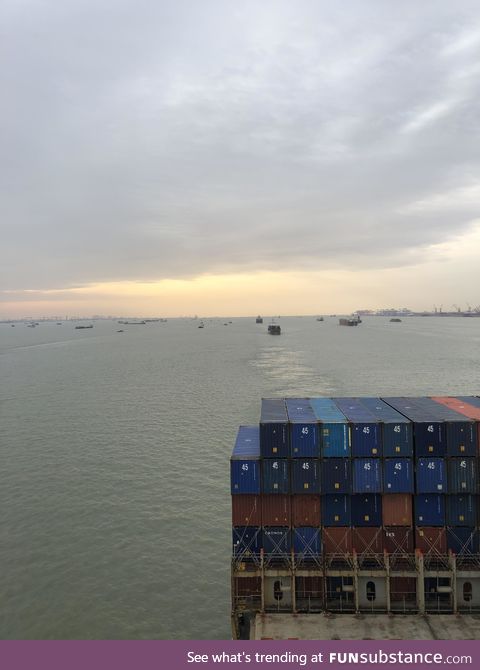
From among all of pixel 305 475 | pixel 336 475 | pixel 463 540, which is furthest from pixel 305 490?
pixel 463 540

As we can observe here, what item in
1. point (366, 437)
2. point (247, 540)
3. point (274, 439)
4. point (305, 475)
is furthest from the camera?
point (366, 437)

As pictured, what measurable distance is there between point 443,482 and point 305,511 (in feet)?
27.9

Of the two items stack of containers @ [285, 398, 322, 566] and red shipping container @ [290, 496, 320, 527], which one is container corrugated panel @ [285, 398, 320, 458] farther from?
red shipping container @ [290, 496, 320, 527]

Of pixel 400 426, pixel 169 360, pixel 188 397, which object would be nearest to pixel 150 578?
pixel 400 426

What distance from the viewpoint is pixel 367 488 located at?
2566 cm

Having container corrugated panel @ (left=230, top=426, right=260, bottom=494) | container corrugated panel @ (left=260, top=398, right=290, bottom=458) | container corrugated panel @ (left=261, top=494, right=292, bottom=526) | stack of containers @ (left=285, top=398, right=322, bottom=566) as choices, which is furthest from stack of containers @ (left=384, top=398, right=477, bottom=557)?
container corrugated panel @ (left=230, top=426, right=260, bottom=494)

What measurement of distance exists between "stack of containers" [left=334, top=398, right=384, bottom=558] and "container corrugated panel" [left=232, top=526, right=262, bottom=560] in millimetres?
5868

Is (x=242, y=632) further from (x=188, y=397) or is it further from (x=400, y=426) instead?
(x=188, y=397)

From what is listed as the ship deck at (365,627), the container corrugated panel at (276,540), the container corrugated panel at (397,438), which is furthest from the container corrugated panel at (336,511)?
the ship deck at (365,627)

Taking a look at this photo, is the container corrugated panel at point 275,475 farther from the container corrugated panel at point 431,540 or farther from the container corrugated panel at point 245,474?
the container corrugated panel at point 431,540

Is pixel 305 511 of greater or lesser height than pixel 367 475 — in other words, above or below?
below

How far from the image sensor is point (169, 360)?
152250mm

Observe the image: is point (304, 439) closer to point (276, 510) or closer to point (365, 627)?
point (276, 510)

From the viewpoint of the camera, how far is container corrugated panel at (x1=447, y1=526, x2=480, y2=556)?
25.2 m
